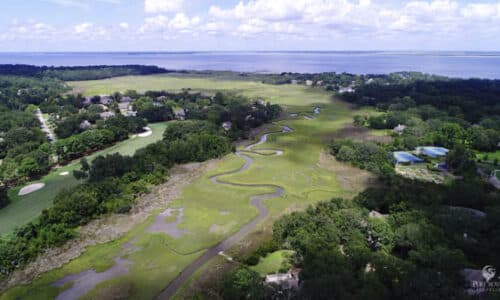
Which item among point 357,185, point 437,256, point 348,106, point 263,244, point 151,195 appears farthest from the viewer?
point 348,106

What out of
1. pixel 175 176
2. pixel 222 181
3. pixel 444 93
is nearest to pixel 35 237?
pixel 175 176

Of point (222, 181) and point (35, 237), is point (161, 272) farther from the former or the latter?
point (222, 181)

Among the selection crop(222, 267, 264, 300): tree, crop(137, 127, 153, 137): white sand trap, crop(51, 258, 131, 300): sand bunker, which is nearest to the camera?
crop(222, 267, 264, 300): tree

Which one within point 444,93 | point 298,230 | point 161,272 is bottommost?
point 161,272

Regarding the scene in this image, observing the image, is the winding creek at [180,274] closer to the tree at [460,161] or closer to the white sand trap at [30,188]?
the white sand trap at [30,188]

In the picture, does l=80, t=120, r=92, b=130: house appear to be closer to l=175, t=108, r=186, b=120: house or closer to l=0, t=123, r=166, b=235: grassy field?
l=0, t=123, r=166, b=235: grassy field

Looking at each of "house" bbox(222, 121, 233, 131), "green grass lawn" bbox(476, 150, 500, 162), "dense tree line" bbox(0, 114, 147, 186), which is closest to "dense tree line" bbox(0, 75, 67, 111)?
"dense tree line" bbox(0, 114, 147, 186)

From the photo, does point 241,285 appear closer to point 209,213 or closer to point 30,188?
point 209,213
